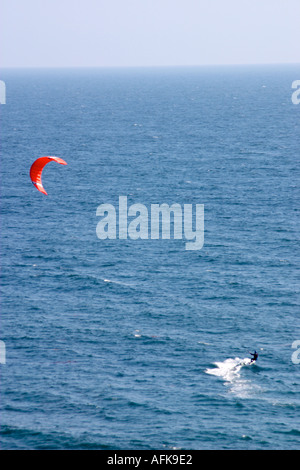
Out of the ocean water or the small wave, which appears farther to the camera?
the small wave

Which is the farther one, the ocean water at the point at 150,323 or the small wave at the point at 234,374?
the small wave at the point at 234,374

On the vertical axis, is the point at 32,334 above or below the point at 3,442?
above

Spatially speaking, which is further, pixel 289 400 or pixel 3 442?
pixel 289 400

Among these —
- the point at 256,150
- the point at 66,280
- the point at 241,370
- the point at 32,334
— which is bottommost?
the point at 241,370

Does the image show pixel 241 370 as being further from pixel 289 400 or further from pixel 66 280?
pixel 66 280

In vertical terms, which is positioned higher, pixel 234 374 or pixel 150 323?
pixel 150 323

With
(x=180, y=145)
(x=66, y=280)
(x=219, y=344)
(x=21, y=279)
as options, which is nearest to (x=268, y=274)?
(x=219, y=344)

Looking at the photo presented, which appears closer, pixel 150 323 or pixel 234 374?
pixel 234 374
